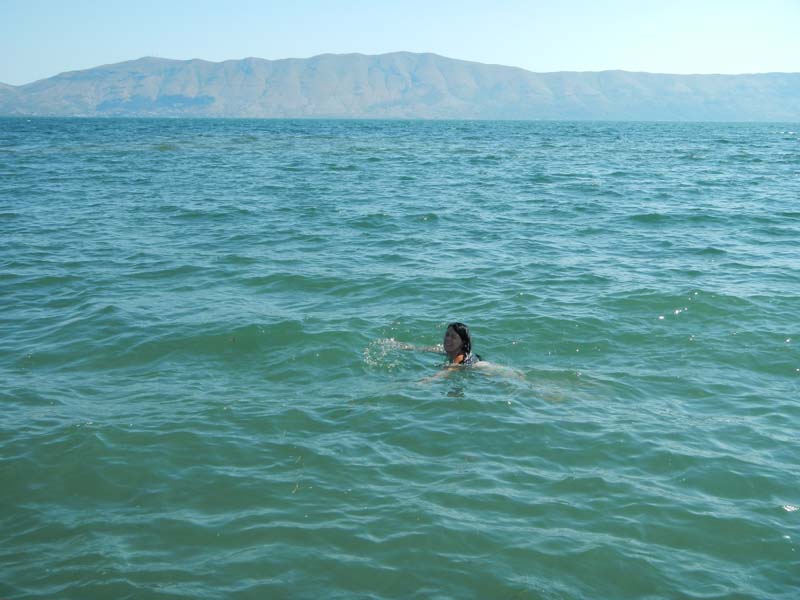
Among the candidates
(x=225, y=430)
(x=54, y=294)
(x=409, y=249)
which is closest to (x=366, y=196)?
(x=409, y=249)

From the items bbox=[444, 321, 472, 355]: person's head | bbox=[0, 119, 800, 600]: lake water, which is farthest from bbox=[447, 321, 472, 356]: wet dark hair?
bbox=[0, 119, 800, 600]: lake water

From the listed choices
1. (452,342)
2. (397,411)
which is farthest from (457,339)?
(397,411)

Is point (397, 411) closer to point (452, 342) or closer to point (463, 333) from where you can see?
point (452, 342)

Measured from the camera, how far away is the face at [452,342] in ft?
34.4

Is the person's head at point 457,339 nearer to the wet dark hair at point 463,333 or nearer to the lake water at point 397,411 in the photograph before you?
the wet dark hair at point 463,333

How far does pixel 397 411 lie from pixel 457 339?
5.97 ft

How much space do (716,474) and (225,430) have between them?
18.3ft

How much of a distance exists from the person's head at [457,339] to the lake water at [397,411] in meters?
0.42

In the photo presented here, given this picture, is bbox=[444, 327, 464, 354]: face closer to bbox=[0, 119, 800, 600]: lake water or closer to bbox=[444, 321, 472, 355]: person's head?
bbox=[444, 321, 472, 355]: person's head

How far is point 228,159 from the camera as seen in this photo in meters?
44.1

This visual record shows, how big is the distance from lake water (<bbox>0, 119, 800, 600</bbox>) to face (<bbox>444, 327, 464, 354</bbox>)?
17.5 inches

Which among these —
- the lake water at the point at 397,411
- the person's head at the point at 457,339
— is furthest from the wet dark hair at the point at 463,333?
the lake water at the point at 397,411

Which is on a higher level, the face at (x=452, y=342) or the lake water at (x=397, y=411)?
the face at (x=452, y=342)

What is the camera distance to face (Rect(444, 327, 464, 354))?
10.5 meters
